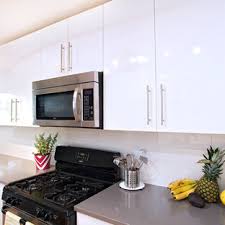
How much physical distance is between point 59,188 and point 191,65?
1284 millimetres

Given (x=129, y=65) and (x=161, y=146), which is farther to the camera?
(x=161, y=146)

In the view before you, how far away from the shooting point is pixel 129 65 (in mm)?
A: 1236

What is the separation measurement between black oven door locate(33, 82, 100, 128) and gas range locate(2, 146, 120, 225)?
15.7 inches

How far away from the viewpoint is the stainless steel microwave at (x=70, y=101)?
1.34 m

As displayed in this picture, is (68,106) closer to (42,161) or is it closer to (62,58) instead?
(62,58)

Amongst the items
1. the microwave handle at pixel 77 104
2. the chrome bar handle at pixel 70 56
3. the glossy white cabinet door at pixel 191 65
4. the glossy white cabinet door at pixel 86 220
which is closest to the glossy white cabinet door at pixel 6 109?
the chrome bar handle at pixel 70 56

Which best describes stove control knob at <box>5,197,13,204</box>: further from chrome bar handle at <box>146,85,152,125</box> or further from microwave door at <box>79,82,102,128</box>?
chrome bar handle at <box>146,85,152,125</box>

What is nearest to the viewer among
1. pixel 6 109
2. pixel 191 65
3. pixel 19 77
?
pixel 191 65

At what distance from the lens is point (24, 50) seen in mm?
1901

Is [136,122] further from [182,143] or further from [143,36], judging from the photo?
[143,36]

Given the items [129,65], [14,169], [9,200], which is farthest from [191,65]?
[14,169]

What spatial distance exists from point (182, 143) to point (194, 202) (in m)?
0.39

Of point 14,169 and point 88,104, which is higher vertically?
point 88,104

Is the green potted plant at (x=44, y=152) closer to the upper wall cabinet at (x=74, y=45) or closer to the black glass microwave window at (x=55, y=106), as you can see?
the black glass microwave window at (x=55, y=106)
